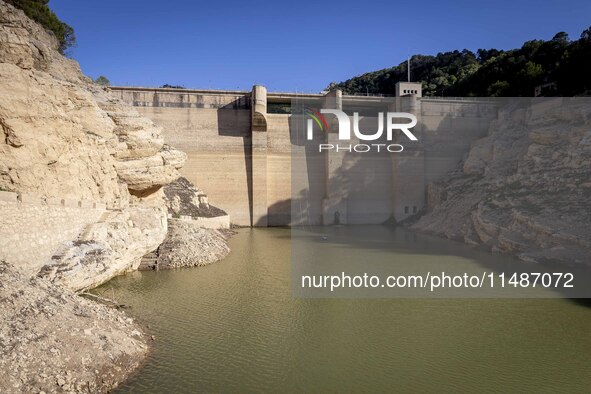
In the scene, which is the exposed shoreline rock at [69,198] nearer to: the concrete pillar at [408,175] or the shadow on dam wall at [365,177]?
the shadow on dam wall at [365,177]

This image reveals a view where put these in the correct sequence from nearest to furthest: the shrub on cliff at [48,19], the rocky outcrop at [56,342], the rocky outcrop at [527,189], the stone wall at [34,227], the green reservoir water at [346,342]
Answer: the rocky outcrop at [56,342], the green reservoir water at [346,342], the stone wall at [34,227], the rocky outcrop at [527,189], the shrub on cliff at [48,19]

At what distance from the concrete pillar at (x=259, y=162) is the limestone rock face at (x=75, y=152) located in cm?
1061

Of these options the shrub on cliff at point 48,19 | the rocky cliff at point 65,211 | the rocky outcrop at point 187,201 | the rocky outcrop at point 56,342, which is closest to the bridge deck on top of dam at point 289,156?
the rocky outcrop at point 187,201

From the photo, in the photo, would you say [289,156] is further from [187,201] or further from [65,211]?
[65,211]

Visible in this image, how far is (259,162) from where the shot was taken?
2686 cm

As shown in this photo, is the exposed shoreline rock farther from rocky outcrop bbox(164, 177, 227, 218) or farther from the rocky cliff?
rocky outcrop bbox(164, 177, 227, 218)

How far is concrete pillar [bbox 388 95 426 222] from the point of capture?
28.7 metres

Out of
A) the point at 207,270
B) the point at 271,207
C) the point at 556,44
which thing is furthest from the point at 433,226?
the point at 556,44

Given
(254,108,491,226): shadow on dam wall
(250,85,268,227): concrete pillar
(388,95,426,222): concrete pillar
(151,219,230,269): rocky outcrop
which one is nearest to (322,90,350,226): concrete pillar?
(254,108,491,226): shadow on dam wall

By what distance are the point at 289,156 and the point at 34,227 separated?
19.7m

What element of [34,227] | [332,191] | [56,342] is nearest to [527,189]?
[332,191]

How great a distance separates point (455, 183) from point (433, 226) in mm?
3528

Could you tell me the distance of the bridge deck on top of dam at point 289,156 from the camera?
26.5 m

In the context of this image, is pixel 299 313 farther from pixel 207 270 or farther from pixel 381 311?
pixel 207 270
